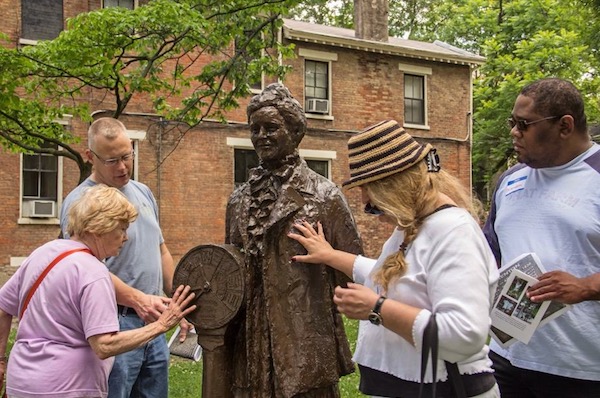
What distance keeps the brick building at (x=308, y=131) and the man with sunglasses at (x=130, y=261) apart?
9295 mm

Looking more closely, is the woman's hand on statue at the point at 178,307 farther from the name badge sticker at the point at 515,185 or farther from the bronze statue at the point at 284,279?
the name badge sticker at the point at 515,185

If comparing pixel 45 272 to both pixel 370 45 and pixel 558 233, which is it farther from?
pixel 370 45

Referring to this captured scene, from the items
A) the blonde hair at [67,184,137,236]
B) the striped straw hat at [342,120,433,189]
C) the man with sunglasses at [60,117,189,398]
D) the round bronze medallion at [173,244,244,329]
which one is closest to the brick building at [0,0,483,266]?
the man with sunglasses at [60,117,189,398]

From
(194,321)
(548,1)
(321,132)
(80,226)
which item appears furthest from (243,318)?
(548,1)

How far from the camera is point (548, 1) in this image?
21203 mm

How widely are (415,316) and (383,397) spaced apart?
0.39 metres

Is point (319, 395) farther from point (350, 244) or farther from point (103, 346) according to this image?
point (103, 346)

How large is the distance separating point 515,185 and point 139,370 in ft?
7.20

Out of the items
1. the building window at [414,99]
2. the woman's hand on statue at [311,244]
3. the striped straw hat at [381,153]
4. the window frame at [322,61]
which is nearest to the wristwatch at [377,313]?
the striped straw hat at [381,153]

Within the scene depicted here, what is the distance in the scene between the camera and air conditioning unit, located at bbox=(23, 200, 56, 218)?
48.3ft

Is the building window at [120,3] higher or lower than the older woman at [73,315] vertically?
higher

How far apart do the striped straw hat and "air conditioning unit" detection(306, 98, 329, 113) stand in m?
15.9

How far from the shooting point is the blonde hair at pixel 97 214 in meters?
2.79

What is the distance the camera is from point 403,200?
216cm
